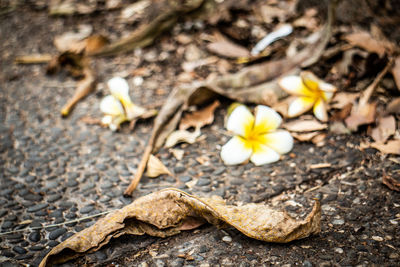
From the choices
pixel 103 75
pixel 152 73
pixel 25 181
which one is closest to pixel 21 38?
pixel 103 75

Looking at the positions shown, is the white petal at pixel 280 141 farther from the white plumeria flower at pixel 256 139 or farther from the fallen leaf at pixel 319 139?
the fallen leaf at pixel 319 139

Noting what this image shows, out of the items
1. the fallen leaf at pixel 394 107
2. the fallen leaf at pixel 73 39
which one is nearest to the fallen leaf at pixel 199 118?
the fallen leaf at pixel 394 107

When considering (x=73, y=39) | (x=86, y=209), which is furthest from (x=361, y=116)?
(x=73, y=39)

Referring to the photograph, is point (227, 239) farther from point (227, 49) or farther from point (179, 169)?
point (227, 49)

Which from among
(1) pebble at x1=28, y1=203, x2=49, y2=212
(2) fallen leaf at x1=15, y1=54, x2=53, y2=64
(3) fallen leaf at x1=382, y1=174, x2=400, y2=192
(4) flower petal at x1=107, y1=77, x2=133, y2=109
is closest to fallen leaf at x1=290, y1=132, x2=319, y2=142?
(3) fallen leaf at x1=382, y1=174, x2=400, y2=192

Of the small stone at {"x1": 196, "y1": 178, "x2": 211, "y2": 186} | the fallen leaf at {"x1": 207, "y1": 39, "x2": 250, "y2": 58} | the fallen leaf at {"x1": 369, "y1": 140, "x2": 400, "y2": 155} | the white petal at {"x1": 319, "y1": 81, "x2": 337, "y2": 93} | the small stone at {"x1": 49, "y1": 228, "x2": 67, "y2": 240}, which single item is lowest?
the fallen leaf at {"x1": 369, "y1": 140, "x2": 400, "y2": 155}

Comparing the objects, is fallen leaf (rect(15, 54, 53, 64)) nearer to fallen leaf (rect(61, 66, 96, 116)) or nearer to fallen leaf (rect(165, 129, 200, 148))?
fallen leaf (rect(61, 66, 96, 116))

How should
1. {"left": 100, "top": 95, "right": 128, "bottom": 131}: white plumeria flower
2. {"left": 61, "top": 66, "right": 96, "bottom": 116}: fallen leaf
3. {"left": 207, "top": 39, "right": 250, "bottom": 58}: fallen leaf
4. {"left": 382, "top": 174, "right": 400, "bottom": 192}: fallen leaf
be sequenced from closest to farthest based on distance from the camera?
1. {"left": 382, "top": 174, "right": 400, "bottom": 192}: fallen leaf
2. {"left": 100, "top": 95, "right": 128, "bottom": 131}: white plumeria flower
3. {"left": 61, "top": 66, "right": 96, "bottom": 116}: fallen leaf
4. {"left": 207, "top": 39, "right": 250, "bottom": 58}: fallen leaf

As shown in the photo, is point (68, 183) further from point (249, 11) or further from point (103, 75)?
point (249, 11)
